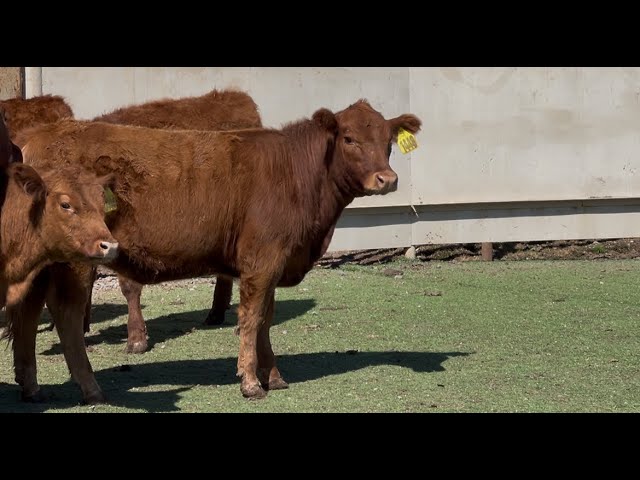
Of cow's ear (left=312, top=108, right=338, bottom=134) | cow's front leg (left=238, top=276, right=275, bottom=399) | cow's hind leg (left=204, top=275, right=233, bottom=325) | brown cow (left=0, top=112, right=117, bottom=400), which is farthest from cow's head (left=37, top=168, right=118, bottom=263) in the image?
cow's hind leg (left=204, top=275, right=233, bottom=325)

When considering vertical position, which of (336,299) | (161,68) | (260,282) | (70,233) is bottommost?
(336,299)

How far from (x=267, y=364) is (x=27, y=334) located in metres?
1.91

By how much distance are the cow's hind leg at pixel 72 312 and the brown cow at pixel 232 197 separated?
0.01 meters

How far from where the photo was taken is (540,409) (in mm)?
7836

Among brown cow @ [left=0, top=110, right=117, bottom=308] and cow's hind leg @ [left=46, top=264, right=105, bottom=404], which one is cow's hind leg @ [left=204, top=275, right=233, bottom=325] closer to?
cow's hind leg @ [left=46, top=264, right=105, bottom=404]

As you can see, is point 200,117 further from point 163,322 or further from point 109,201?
point 109,201

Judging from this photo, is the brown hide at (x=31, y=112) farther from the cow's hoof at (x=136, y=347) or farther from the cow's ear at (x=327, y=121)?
the cow's ear at (x=327, y=121)

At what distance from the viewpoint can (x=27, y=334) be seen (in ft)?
27.6

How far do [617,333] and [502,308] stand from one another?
1.69 meters

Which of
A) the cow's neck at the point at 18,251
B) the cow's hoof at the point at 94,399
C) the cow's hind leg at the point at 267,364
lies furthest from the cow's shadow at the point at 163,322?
the cow's neck at the point at 18,251

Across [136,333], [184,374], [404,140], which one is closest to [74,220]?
[184,374]

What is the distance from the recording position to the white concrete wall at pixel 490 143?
15.8 metres

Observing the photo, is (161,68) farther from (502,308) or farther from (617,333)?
(617,333)

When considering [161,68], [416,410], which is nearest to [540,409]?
[416,410]
